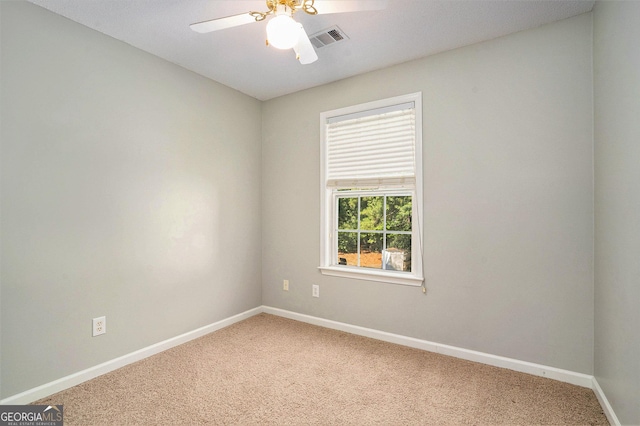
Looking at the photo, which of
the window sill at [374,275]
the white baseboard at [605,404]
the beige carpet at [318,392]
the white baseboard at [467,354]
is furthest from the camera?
the window sill at [374,275]

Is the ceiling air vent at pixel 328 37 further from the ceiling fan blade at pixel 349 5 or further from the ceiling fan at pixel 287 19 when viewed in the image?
the ceiling fan blade at pixel 349 5

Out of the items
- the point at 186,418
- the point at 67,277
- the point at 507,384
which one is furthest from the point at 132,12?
the point at 507,384

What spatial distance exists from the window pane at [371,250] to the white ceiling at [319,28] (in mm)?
1594

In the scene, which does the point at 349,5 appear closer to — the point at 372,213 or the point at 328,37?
the point at 328,37

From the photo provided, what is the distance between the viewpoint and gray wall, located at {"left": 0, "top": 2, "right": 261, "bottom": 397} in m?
1.96

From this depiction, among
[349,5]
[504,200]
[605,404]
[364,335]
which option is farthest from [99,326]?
[605,404]

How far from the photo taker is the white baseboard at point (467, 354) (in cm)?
217

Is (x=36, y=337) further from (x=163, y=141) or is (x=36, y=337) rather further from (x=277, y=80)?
(x=277, y=80)

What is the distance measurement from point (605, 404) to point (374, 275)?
170cm

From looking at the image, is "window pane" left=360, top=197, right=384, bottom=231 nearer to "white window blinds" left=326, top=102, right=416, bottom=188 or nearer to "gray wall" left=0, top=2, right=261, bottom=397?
"white window blinds" left=326, top=102, right=416, bottom=188

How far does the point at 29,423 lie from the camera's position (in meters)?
1.81

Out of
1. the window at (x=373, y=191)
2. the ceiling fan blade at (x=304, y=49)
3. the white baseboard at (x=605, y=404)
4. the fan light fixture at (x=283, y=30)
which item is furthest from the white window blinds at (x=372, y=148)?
the white baseboard at (x=605, y=404)

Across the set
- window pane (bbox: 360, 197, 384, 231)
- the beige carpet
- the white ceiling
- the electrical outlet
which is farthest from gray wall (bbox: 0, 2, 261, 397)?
window pane (bbox: 360, 197, 384, 231)

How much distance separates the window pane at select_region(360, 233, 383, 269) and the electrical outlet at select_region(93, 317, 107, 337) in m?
2.21
